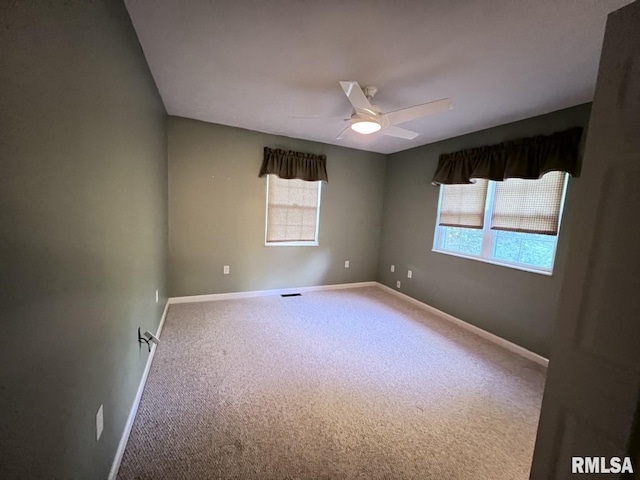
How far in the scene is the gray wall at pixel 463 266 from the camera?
2.51 metres

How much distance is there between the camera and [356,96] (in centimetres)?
187

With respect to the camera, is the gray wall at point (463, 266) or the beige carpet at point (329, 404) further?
the gray wall at point (463, 266)

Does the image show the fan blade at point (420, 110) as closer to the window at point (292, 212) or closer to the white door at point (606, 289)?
the white door at point (606, 289)

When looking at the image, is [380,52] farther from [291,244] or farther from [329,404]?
[291,244]

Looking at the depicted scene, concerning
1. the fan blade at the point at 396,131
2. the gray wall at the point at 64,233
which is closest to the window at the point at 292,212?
the fan blade at the point at 396,131

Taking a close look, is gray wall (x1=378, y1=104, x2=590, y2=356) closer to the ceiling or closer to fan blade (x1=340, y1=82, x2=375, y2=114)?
the ceiling

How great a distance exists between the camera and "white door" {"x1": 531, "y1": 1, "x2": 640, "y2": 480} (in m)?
0.54

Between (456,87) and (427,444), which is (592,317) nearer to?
(427,444)

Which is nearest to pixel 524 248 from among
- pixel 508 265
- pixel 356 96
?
pixel 508 265

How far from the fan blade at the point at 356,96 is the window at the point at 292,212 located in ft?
6.81

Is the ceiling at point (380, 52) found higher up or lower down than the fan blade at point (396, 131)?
higher up

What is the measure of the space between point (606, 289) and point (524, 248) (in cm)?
269

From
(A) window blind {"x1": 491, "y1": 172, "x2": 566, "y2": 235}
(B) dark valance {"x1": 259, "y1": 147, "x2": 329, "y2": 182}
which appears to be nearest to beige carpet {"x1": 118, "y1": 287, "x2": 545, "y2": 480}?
(A) window blind {"x1": 491, "y1": 172, "x2": 566, "y2": 235}

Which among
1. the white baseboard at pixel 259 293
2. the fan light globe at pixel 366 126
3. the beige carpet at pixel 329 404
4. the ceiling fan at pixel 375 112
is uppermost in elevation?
the ceiling fan at pixel 375 112
